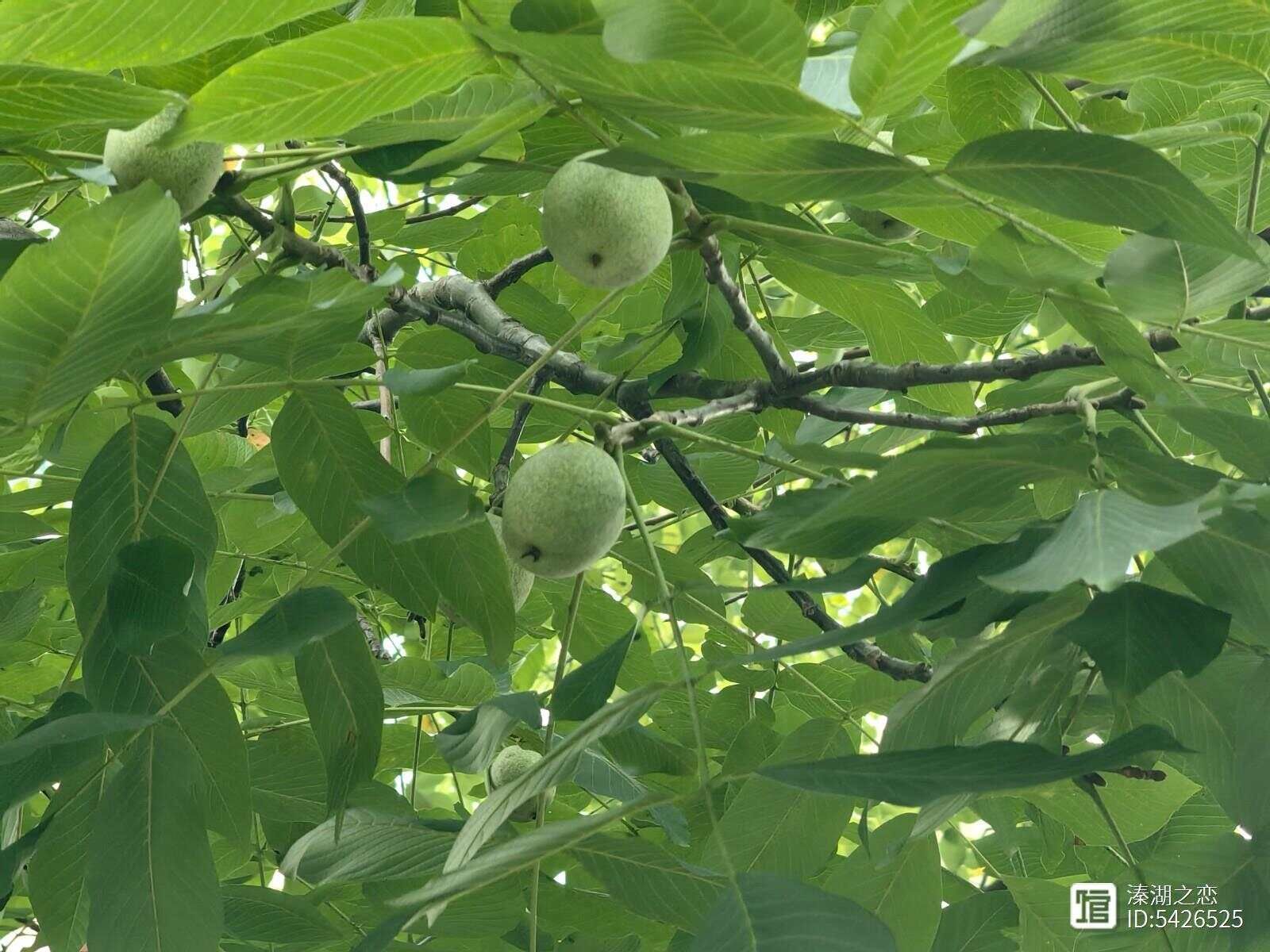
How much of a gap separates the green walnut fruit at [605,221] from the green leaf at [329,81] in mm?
196

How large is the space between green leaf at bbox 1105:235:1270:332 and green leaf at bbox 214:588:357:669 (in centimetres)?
80

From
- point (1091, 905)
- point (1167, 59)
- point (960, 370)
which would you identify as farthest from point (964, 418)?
point (1091, 905)

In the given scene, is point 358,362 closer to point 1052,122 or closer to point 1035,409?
point 1035,409

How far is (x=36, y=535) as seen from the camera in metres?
1.59

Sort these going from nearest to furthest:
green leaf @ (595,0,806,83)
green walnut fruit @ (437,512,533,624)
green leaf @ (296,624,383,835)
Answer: green leaf @ (595,0,806,83)
green leaf @ (296,624,383,835)
green walnut fruit @ (437,512,533,624)

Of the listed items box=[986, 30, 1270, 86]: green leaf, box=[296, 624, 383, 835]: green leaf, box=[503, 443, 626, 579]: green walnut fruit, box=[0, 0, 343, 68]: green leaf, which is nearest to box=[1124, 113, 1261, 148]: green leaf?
box=[986, 30, 1270, 86]: green leaf

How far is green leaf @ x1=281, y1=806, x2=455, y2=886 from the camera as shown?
135 cm

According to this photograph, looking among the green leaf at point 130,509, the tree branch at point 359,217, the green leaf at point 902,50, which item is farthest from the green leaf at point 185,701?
the green leaf at point 902,50

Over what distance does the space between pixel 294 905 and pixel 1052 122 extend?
1.42 m

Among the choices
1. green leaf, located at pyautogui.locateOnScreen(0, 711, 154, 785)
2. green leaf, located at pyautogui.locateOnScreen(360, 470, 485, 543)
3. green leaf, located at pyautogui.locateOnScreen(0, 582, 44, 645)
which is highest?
green leaf, located at pyautogui.locateOnScreen(360, 470, 485, 543)

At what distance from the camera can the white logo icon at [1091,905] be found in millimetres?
1592

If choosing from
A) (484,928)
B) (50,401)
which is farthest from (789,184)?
(484,928)

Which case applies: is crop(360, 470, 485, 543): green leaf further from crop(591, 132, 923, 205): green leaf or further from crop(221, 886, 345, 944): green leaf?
crop(221, 886, 345, 944): green leaf

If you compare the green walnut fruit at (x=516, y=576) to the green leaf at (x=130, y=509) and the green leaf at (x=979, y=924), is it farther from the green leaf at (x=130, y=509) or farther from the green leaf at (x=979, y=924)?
the green leaf at (x=979, y=924)
